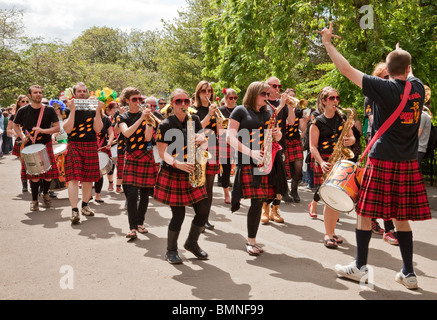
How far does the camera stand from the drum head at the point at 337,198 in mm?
4176

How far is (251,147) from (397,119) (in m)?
1.74

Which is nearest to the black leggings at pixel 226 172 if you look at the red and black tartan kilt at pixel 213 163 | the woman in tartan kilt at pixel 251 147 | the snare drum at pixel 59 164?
the red and black tartan kilt at pixel 213 163

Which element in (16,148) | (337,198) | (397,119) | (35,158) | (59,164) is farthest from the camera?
(16,148)

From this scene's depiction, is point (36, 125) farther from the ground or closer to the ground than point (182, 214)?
farther from the ground

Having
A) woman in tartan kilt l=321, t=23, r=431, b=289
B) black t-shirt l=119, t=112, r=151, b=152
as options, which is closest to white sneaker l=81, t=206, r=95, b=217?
black t-shirt l=119, t=112, r=151, b=152

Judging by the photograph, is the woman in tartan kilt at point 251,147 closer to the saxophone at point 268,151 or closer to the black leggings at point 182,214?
the saxophone at point 268,151

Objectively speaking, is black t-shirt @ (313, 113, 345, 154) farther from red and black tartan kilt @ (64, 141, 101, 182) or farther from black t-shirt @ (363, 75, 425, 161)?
red and black tartan kilt @ (64, 141, 101, 182)

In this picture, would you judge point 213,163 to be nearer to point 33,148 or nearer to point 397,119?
point 397,119

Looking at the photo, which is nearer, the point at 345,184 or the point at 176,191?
the point at 345,184

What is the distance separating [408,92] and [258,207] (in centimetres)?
212

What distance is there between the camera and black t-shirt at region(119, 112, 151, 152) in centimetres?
600

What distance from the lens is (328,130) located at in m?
5.93

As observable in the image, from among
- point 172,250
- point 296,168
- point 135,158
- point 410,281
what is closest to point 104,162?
point 135,158
